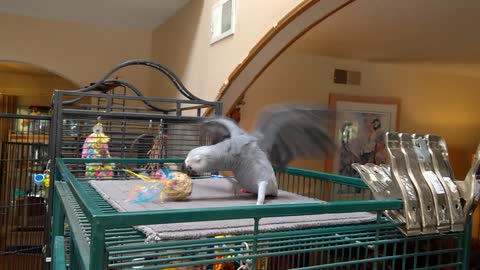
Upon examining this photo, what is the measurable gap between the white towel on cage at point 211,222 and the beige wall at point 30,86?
3.87m

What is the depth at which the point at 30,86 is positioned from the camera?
436 centimetres

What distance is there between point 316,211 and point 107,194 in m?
0.38

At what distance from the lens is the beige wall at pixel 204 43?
1.56 m

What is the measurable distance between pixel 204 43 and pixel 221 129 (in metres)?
1.42

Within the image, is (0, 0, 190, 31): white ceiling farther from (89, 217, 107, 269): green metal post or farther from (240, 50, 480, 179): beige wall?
Result: (89, 217, 107, 269): green metal post

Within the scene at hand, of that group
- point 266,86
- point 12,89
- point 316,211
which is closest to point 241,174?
point 316,211

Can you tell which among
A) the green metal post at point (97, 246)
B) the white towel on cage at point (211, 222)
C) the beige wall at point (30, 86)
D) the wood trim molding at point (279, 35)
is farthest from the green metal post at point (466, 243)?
the beige wall at point (30, 86)

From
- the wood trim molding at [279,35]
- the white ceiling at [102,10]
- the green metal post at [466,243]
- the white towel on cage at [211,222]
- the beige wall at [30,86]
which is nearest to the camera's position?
the white towel on cage at [211,222]

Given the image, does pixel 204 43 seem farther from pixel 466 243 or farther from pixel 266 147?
pixel 466 243

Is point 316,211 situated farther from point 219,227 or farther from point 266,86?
point 266,86

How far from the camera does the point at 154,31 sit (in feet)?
10.4

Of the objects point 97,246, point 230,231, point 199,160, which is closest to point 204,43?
point 199,160

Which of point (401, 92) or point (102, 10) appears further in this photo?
point (401, 92)

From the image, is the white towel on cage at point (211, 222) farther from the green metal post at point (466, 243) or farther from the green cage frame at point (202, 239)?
the green metal post at point (466, 243)
